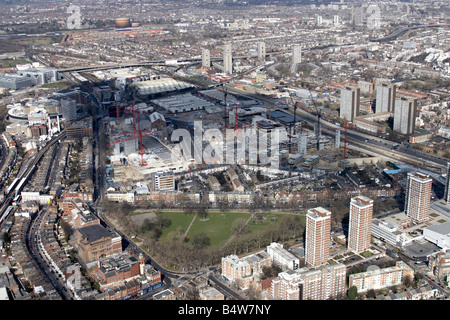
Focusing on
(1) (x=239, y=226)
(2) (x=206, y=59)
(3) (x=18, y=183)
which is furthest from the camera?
(2) (x=206, y=59)

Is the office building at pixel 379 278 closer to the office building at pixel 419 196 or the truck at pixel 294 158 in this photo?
the office building at pixel 419 196

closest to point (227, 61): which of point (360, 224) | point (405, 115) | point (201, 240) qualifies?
point (405, 115)

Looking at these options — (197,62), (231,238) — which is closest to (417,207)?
(231,238)

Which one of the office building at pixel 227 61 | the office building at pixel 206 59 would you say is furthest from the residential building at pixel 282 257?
the office building at pixel 206 59

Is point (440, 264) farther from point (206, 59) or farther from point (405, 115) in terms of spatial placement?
point (206, 59)

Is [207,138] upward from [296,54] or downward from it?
downward
